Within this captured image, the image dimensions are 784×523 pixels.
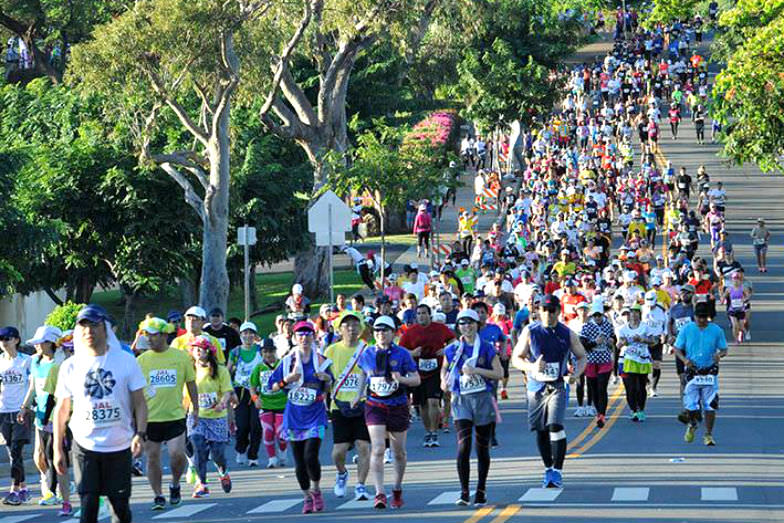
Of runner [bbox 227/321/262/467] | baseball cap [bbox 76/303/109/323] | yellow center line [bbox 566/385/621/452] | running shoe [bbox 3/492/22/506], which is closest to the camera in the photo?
baseball cap [bbox 76/303/109/323]

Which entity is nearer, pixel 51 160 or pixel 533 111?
pixel 51 160

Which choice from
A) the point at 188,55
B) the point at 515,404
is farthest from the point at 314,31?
the point at 515,404

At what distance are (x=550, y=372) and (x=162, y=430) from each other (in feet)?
11.6

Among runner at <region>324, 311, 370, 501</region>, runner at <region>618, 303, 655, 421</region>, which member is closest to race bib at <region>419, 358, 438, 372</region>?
runner at <region>618, 303, 655, 421</region>

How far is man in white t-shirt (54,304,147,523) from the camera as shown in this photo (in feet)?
38.4

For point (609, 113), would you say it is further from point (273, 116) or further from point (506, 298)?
point (506, 298)

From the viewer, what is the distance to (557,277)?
35.0 meters

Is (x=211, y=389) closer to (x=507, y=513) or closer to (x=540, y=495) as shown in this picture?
(x=540, y=495)

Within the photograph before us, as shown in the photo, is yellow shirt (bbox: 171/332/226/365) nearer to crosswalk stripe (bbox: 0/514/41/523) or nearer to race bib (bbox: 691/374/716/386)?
crosswalk stripe (bbox: 0/514/41/523)

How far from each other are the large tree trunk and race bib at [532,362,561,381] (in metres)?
19.8

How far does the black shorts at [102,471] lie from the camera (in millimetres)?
11727

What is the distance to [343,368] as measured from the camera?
15.9m

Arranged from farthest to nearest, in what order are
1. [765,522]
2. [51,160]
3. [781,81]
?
[51,160], [781,81], [765,522]

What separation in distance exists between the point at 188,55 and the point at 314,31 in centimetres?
637
